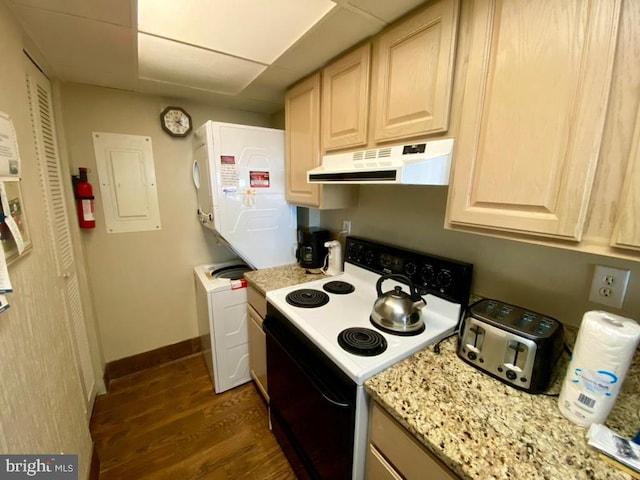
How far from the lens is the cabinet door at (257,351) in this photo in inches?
68.2

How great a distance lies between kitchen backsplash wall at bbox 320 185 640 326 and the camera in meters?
0.93

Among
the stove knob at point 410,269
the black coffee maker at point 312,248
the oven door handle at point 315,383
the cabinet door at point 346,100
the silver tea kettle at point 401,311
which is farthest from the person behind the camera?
the black coffee maker at point 312,248

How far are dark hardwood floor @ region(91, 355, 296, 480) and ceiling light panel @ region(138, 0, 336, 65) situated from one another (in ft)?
7.25

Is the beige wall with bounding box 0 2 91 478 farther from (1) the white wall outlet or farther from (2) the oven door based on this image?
(1) the white wall outlet

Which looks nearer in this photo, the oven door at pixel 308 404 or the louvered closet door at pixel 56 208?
the oven door at pixel 308 404

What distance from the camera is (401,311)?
3.69 ft

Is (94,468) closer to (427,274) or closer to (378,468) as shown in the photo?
(378,468)

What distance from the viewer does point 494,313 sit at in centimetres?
96

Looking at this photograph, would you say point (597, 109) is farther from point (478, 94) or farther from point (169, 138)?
point (169, 138)

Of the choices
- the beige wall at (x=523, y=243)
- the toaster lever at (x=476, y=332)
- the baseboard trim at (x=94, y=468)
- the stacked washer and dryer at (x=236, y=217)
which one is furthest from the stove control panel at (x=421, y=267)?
the baseboard trim at (x=94, y=468)

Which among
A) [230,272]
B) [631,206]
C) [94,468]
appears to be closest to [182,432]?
[94,468]

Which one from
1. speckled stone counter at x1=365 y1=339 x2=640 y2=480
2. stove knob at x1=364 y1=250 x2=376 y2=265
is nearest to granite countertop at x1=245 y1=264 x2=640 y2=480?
speckled stone counter at x1=365 y1=339 x2=640 y2=480

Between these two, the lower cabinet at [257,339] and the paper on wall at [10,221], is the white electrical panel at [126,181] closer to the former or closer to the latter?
the lower cabinet at [257,339]

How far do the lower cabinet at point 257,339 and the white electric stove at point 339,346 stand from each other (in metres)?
0.19
